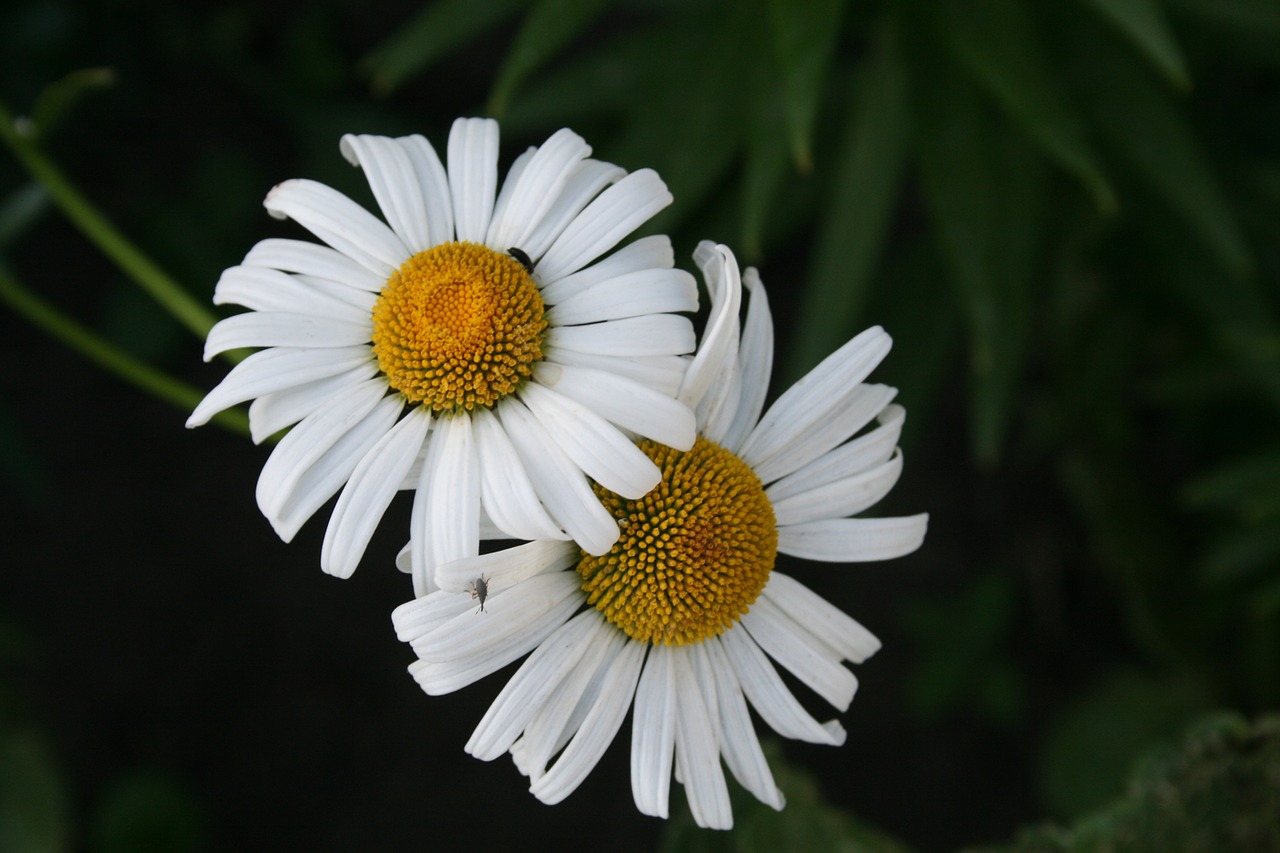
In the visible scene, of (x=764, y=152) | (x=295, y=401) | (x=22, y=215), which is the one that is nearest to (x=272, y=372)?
(x=295, y=401)

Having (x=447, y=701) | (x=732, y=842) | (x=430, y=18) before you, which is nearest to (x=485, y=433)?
(x=732, y=842)

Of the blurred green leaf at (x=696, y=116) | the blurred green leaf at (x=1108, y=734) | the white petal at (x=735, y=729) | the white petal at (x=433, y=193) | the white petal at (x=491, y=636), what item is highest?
the blurred green leaf at (x=696, y=116)

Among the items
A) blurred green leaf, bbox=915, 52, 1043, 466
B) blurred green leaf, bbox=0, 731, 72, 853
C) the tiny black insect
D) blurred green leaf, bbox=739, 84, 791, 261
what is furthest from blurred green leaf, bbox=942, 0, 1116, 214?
blurred green leaf, bbox=0, 731, 72, 853

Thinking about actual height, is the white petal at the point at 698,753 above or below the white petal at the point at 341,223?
below

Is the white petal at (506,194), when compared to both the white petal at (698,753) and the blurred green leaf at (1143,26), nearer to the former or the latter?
the white petal at (698,753)

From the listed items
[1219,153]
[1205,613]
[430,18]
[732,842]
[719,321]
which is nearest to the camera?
[719,321]

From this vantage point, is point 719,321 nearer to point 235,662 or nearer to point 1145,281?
point 1145,281

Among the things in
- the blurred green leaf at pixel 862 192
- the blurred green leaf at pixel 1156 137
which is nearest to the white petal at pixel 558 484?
the blurred green leaf at pixel 862 192
